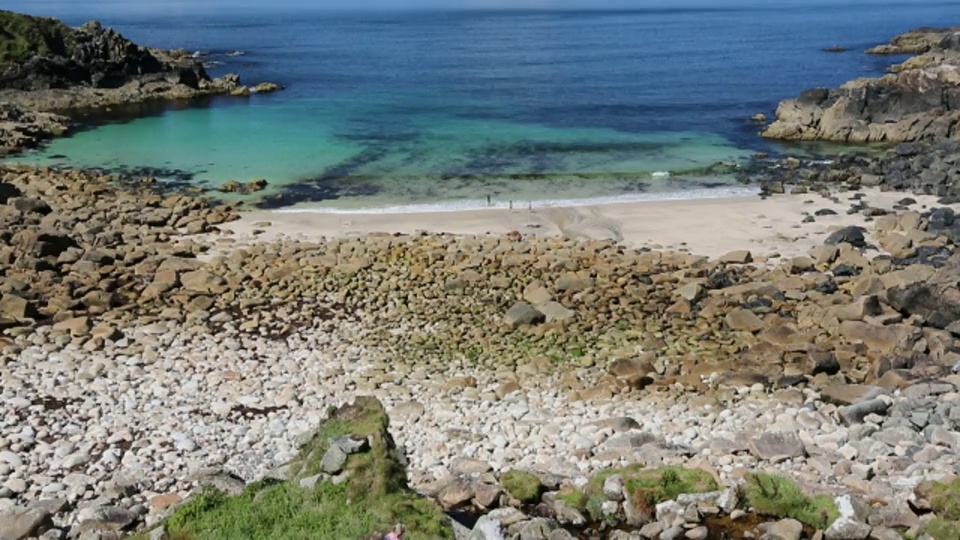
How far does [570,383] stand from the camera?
1630cm

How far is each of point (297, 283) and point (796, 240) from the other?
1489cm

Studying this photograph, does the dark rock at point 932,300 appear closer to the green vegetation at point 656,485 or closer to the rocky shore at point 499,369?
the rocky shore at point 499,369

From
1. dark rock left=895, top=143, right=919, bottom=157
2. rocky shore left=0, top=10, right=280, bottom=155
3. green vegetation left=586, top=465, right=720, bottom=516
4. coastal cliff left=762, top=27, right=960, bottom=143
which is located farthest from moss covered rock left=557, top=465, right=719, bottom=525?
rocky shore left=0, top=10, right=280, bottom=155

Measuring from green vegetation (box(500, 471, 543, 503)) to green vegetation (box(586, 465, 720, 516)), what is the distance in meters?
0.69

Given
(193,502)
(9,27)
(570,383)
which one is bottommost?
(570,383)

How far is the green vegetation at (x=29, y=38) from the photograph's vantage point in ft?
210

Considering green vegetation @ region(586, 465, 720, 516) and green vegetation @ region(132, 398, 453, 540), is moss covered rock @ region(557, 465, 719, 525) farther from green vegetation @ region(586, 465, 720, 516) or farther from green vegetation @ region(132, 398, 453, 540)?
green vegetation @ region(132, 398, 453, 540)

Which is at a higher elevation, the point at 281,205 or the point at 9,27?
the point at 9,27

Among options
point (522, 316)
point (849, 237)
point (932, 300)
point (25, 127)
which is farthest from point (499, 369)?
point (25, 127)

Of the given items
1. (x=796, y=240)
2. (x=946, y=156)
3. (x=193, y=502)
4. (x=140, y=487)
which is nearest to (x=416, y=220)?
(x=796, y=240)

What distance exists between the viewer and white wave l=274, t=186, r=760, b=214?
103 ft

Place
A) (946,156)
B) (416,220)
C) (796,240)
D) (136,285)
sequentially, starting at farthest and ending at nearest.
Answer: (946,156)
(416,220)
(796,240)
(136,285)

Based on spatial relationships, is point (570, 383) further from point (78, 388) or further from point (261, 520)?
point (78, 388)

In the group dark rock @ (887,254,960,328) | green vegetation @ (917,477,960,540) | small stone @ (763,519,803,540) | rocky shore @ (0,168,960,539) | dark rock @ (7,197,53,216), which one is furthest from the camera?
dark rock @ (7,197,53,216)
